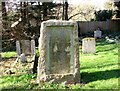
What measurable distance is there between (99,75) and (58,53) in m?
1.34

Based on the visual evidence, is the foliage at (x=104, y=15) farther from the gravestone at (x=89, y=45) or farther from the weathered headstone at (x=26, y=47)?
the weathered headstone at (x=26, y=47)

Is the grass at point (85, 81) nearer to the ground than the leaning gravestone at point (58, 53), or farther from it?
nearer to the ground

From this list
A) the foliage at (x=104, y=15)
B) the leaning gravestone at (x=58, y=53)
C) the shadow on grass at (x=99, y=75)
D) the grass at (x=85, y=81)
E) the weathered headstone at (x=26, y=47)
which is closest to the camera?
the grass at (x=85, y=81)

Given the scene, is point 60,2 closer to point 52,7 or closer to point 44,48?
point 52,7

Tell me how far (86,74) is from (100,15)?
78.1 ft

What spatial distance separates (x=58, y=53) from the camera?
7273mm

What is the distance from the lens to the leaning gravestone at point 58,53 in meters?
7.14

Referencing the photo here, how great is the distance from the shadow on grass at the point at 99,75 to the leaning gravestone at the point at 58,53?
39cm

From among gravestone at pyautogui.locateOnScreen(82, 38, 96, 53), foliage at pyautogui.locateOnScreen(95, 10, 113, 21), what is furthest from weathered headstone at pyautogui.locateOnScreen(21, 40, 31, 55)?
foliage at pyautogui.locateOnScreen(95, 10, 113, 21)

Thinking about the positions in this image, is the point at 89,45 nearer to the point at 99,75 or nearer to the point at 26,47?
the point at 26,47

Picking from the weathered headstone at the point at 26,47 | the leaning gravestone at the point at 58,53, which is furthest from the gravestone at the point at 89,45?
the leaning gravestone at the point at 58,53

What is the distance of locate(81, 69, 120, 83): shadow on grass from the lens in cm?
744

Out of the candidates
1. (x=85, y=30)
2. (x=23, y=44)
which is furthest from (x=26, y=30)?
(x=85, y=30)

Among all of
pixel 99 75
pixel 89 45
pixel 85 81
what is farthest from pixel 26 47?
pixel 85 81
